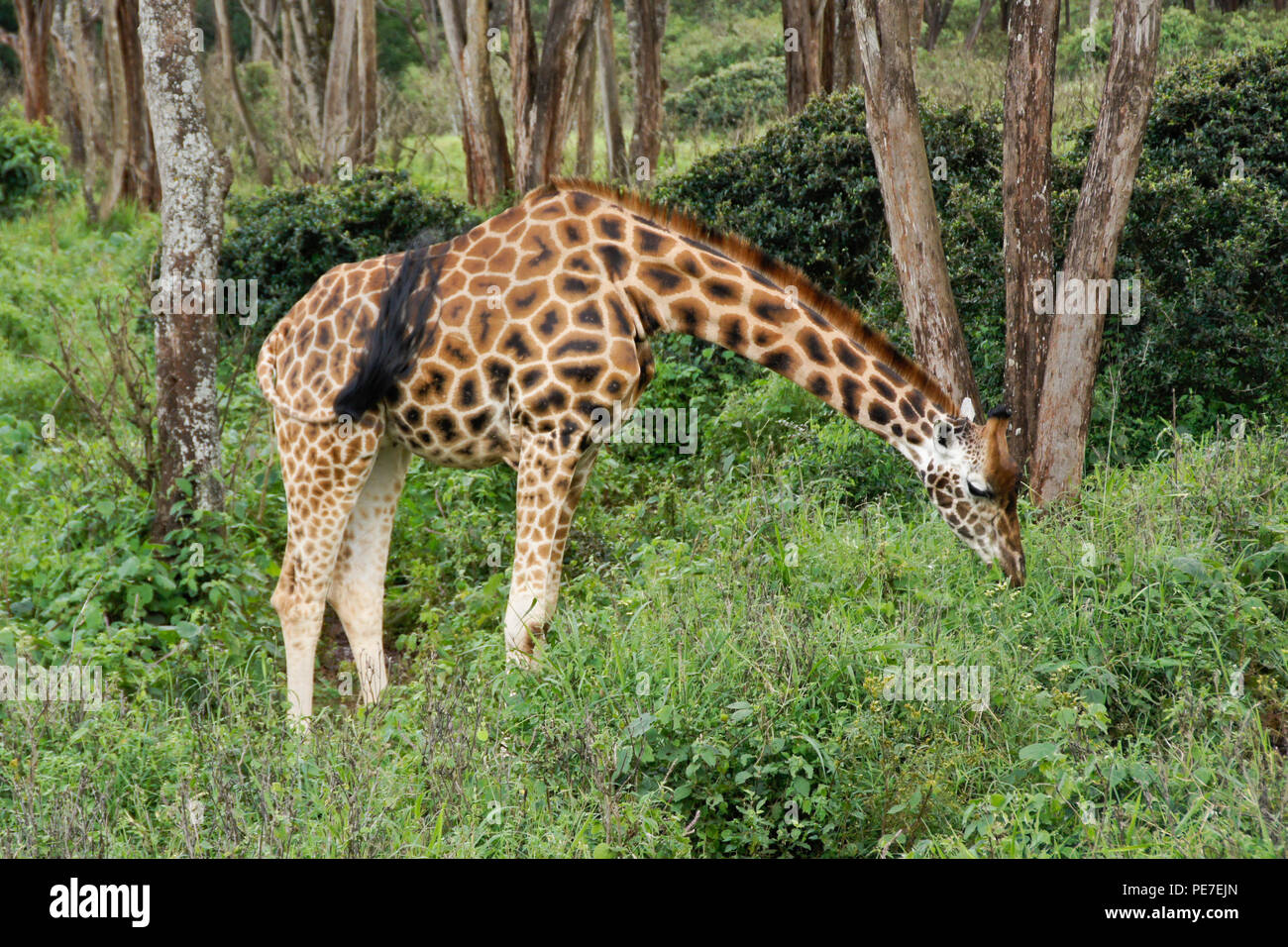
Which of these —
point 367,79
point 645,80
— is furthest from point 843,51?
point 367,79

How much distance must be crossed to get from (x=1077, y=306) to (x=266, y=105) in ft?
76.2

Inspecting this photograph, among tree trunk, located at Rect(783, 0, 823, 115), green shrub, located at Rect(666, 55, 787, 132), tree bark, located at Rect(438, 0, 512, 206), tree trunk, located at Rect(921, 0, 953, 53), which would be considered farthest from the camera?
tree trunk, located at Rect(921, 0, 953, 53)

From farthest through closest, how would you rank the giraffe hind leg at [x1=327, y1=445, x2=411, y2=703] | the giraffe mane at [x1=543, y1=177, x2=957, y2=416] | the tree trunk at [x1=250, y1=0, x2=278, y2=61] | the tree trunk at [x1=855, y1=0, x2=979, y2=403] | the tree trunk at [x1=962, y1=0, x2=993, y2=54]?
the tree trunk at [x1=962, y1=0, x2=993, y2=54] < the tree trunk at [x1=250, y1=0, x2=278, y2=61] < the tree trunk at [x1=855, y1=0, x2=979, y2=403] < the giraffe hind leg at [x1=327, y1=445, x2=411, y2=703] < the giraffe mane at [x1=543, y1=177, x2=957, y2=416]

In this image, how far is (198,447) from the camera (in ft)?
24.6

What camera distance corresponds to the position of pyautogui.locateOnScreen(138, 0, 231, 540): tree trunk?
7367 millimetres

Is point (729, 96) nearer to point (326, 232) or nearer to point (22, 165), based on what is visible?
point (22, 165)

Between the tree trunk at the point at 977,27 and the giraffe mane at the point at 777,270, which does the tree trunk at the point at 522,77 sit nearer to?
the giraffe mane at the point at 777,270

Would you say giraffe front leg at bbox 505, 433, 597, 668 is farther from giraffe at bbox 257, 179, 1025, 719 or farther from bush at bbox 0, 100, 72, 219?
bush at bbox 0, 100, 72, 219

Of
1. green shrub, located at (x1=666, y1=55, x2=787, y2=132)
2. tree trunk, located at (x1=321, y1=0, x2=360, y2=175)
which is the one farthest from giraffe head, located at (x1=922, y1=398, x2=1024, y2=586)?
green shrub, located at (x1=666, y1=55, x2=787, y2=132)

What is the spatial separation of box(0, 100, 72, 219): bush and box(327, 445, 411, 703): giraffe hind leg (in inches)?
A: 494

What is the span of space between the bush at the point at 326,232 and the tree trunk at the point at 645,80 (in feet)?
15.8

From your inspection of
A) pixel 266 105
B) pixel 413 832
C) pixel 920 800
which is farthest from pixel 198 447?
pixel 266 105

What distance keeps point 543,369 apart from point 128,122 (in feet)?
47.6

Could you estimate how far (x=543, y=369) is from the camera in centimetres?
589
